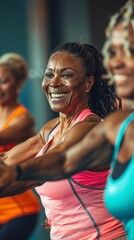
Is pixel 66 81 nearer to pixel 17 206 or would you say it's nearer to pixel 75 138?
pixel 75 138

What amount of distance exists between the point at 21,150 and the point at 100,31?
3.72m

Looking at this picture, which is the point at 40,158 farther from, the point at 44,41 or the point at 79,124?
the point at 44,41

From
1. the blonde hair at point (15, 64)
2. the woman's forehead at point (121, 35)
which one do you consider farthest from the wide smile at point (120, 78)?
the blonde hair at point (15, 64)

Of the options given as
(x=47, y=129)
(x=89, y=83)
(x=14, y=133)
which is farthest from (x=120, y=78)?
(x=14, y=133)

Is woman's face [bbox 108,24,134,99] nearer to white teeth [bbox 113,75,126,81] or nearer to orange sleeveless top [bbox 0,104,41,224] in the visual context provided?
white teeth [bbox 113,75,126,81]

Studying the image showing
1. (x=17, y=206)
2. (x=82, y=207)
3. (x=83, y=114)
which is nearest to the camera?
(x=82, y=207)

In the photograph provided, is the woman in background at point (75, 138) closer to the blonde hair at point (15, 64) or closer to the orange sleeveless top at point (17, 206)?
the orange sleeveless top at point (17, 206)

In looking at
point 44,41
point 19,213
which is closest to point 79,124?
point 19,213

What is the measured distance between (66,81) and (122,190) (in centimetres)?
120

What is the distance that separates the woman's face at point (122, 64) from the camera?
271 cm

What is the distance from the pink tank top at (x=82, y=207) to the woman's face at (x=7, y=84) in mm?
1899

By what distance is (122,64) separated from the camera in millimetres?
2723

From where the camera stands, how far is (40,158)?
293 cm

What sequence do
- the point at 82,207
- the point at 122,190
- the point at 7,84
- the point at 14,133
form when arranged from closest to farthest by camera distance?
the point at 122,190
the point at 82,207
the point at 14,133
the point at 7,84
